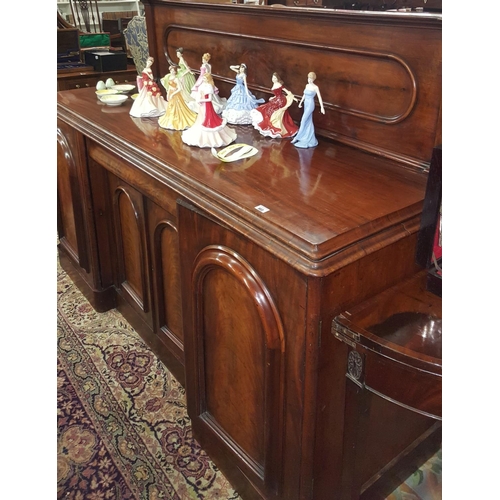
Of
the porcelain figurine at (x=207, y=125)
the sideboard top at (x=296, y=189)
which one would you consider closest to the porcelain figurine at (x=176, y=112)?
the sideboard top at (x=296, y=189)

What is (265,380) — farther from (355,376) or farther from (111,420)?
(111,420)

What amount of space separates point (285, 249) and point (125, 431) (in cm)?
97

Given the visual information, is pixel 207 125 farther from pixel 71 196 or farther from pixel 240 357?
pixel 71 196

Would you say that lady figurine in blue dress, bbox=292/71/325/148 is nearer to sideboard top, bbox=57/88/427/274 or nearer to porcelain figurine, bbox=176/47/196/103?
sideboard top, bbox=57/88/427/274

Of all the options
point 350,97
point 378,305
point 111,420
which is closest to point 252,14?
point 350,97

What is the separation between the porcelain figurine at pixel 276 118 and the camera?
1348mm

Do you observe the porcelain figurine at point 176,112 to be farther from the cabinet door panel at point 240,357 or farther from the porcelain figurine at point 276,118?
the cabinet door panel at point 240,357

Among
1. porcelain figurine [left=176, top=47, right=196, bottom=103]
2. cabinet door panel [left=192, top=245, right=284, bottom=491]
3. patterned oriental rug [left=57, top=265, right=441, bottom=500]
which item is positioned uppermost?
porcelain figurine [left=176, top=47, right=196, bottom=103]

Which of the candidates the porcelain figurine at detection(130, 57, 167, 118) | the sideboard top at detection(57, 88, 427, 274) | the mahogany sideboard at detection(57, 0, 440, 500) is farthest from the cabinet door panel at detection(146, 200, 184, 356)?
the porcelain figurine at detection(130, 57, 167, 118)

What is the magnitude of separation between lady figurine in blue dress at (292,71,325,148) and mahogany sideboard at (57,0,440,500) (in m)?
0.03

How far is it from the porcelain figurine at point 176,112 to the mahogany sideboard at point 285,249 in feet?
0.20

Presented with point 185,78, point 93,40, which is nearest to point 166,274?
point 185,78

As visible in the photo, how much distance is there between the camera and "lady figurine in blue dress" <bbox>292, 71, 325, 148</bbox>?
123 cm

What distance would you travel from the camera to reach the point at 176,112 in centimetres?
148
